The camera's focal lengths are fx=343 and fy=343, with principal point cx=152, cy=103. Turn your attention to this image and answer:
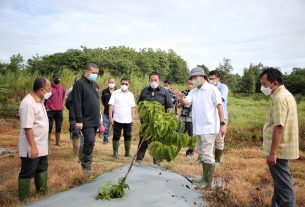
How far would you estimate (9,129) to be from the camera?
1270 cm

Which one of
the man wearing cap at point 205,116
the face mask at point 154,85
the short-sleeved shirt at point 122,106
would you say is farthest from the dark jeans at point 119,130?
the man wearing cap at point 205,116

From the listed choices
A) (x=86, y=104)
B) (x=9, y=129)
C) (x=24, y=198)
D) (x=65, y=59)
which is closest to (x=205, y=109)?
(x=86, y=104)

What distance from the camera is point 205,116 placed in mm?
5516

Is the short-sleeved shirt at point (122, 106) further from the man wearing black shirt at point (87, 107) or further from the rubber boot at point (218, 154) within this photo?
the rubber boot at point (218, 154)

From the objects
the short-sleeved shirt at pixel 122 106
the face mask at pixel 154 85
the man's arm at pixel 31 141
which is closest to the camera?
the man's arm at pixel 31 141

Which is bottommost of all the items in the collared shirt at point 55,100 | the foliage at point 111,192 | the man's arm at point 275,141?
the foliage at point 111,192

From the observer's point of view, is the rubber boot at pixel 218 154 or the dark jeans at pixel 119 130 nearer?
the rubber boot at pixel 218 154

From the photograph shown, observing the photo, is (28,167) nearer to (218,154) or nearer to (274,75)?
(274,75)

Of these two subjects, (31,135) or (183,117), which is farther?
(183,117)

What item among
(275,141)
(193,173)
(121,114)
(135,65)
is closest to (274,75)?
(275,141)

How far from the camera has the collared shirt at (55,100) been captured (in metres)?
8.64

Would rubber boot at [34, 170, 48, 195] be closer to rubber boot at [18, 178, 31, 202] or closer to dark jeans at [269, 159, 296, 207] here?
rubber boot at [18, 178, 31, 202]

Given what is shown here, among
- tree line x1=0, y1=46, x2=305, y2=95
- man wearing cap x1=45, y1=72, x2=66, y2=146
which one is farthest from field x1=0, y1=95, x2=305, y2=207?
tree line x1=0, y1=46, x2=305, y2=95

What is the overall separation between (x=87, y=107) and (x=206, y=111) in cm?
200
